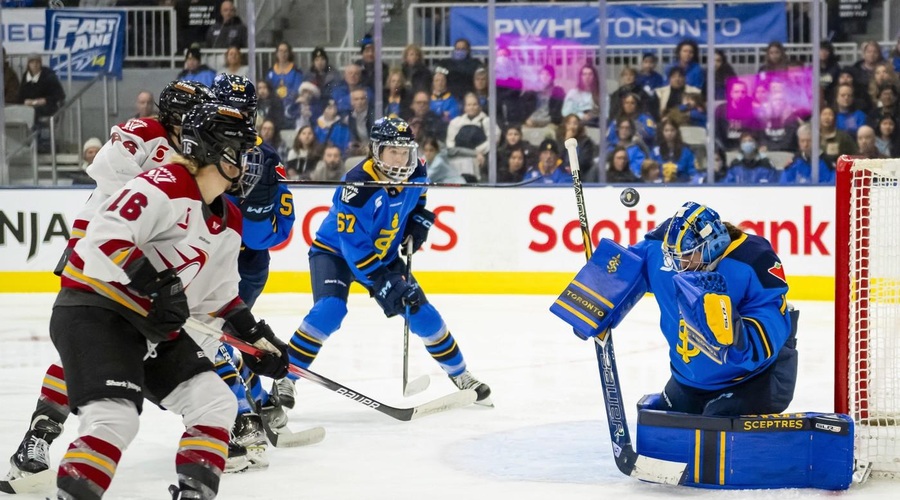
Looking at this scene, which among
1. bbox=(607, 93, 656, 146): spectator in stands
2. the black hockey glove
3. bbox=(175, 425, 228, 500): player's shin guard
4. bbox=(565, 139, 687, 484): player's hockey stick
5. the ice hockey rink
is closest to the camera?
bbox=(175, 425, 228, 500): player's shin guard

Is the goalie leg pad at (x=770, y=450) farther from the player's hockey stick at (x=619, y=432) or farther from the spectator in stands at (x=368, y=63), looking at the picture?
the spectator in stands at (x=368, y=63)

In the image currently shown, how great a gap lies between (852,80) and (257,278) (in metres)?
4.63

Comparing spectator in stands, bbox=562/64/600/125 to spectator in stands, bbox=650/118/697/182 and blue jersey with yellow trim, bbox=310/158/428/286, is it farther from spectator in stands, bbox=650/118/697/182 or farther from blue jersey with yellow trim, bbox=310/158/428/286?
blue jersey with yellow trim, bbox=310/158/428/286

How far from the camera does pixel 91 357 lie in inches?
97.0

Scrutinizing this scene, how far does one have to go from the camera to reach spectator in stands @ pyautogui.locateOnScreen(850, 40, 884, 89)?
24.3 ft

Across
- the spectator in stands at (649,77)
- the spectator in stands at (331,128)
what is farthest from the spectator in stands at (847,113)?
the spectator in stands at (331,128)

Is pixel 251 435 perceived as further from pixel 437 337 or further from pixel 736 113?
pixel 736 113

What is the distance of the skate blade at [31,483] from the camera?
123 inches

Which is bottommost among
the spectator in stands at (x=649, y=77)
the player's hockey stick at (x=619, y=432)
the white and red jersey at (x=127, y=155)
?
the player's hockey stick at (x=619, y=432)

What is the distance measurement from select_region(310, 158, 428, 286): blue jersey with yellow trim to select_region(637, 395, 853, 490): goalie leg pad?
148 cm

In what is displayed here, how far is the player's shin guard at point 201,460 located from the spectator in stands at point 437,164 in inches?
197

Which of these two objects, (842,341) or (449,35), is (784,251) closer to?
(449,35)

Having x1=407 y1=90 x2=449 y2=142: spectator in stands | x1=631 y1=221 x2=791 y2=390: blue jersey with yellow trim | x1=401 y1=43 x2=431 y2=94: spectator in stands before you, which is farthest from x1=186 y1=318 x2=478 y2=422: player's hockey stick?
x1=401 y1=43 x2=431 y2=94: spectator in stands

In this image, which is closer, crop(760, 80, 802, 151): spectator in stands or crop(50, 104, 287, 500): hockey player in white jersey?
crop(50, 104, 287, 500): hockey player in white jersey
